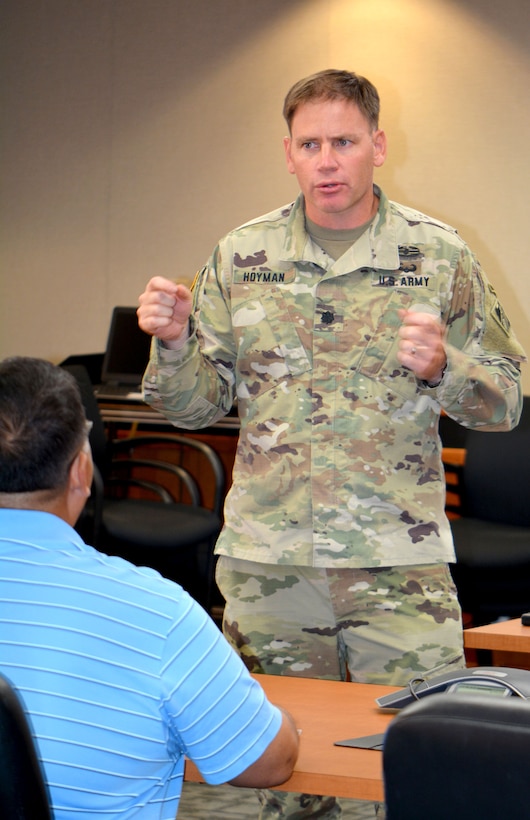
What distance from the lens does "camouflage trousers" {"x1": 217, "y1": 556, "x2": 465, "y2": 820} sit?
1986 mm

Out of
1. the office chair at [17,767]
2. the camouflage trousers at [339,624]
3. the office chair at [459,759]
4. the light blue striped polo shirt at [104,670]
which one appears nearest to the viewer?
the office chair at [459,759]

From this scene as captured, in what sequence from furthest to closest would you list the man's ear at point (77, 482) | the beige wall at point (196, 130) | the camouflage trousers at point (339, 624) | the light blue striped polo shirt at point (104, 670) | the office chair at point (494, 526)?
the beige wall at point (196, 130) → the office chair at point (494, 526) → the camouflage trousers at point (339, 624) → the man's ear at point (77, 482) → the light blue striped polo shirt at point (104, 670)

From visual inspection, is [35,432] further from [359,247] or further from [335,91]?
[335,91]

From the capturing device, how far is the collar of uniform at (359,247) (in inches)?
83.1

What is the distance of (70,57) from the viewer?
239 inches

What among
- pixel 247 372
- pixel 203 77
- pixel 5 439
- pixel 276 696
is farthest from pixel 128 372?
pixel 5 439

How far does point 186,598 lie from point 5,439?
29 centimetres

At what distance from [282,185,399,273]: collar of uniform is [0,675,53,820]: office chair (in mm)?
1242

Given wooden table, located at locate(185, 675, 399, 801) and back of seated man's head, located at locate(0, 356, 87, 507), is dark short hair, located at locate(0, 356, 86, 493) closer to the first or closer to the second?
back of seated man's head, located at locate(0, 356, 87, 507)

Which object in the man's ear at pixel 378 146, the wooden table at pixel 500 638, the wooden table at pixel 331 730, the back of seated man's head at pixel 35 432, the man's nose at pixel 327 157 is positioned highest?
the man's ear at pixel 378 146

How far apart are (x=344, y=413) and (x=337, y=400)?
0.10 ft

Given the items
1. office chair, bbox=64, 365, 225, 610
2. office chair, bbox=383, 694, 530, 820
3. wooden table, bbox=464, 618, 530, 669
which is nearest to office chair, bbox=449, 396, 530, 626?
office chair, bbox=64, 365, 225, 610

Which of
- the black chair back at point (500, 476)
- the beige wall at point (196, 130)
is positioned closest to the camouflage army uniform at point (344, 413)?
the black chair back at point (500, 476)

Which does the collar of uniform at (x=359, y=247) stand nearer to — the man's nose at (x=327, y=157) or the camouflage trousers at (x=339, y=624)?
the man's nose at (x=327, y=157)
